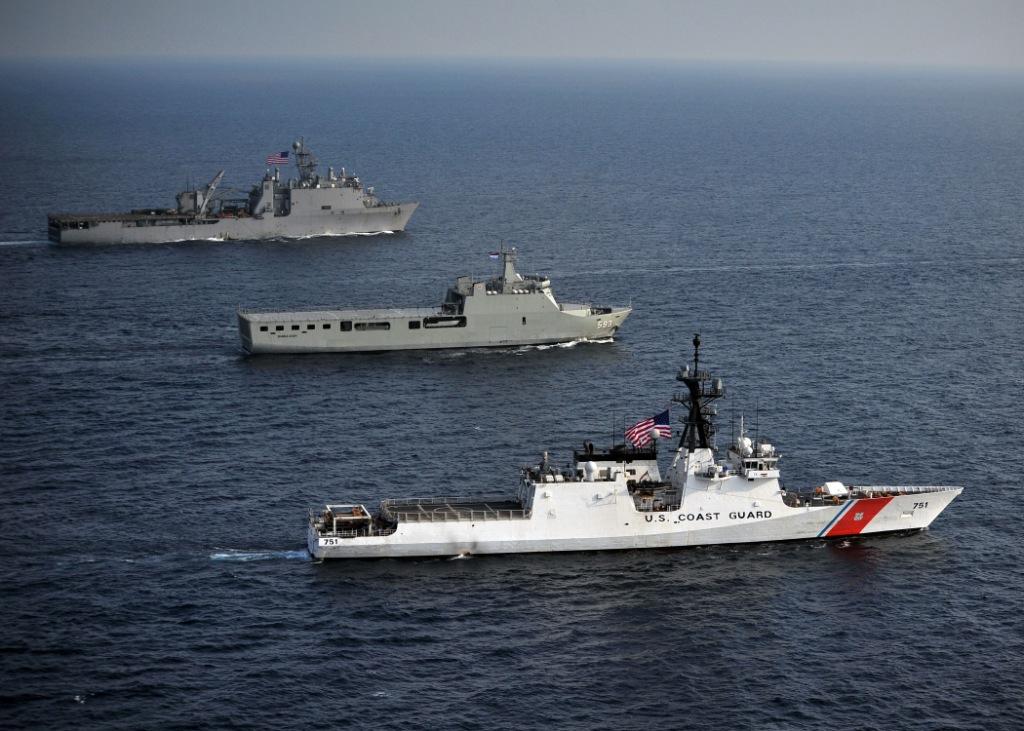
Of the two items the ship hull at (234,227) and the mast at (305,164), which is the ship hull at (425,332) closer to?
the ship hull at (234,227)

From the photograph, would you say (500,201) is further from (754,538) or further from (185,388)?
(754,538)

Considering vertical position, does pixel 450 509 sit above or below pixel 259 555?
above

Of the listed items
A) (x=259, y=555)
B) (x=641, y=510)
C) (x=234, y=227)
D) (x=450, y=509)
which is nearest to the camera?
(x=259, y=555)

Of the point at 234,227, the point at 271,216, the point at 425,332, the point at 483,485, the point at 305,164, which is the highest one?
the point at 305,164

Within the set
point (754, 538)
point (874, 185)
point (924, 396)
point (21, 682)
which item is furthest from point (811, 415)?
point (874, 185)

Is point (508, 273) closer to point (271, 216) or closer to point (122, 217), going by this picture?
point (271, 216)

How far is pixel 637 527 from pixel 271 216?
91.7m

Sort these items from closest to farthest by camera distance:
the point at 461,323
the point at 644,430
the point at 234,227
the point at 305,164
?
1. the point at 644,430
2. the point at 461,323
3. the point at 234,227
4. the point at 305,164

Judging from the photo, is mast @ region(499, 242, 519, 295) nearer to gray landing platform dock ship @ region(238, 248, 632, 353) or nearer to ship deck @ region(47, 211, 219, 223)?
gray landing platform dock ship @ region(238, 248, 632, 353)

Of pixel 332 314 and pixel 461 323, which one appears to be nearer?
pixel 332 314

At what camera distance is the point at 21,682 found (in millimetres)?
56281

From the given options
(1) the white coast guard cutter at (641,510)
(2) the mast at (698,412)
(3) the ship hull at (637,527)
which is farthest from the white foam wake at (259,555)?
(2) the mast at (698,412)

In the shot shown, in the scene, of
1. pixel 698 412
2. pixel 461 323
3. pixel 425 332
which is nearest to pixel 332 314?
pixel 425 332

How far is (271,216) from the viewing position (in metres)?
153
